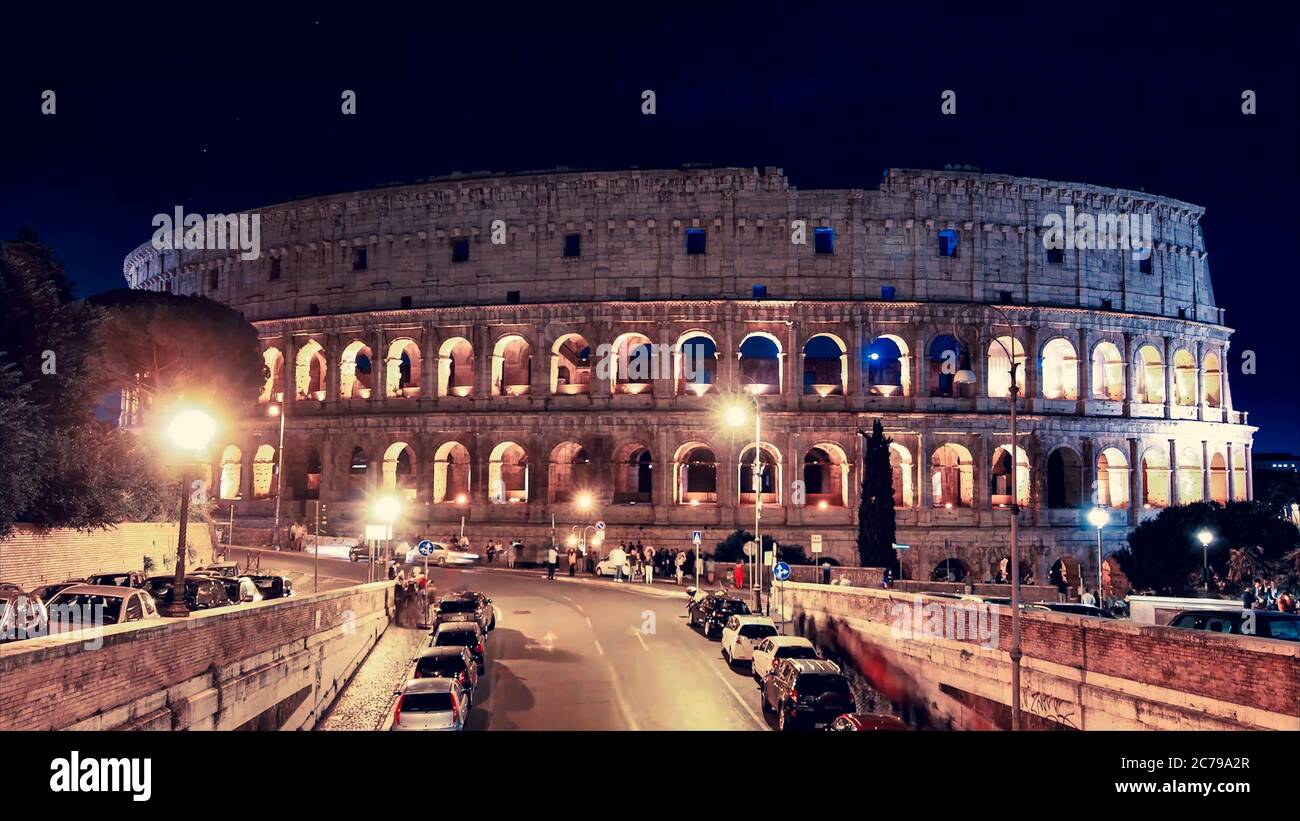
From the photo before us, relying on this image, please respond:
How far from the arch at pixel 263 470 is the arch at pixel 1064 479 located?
148 feet

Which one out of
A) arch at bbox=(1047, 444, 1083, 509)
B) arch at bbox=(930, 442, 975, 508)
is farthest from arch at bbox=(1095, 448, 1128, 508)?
arch at bbox=(930, 442, 975, 508)

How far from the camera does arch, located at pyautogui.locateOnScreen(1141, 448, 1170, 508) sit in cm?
5597

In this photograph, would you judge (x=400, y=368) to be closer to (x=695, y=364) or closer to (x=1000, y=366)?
(x=695, y=364)

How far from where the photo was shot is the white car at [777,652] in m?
21.4

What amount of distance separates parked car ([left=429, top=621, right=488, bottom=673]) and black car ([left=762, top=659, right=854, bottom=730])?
7.74 meters

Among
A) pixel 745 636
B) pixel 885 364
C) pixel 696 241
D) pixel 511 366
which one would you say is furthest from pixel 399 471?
pixel 745 636

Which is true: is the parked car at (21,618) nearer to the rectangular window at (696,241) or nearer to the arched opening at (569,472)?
the arched opening at (569,472)

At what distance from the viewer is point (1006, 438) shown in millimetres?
53219

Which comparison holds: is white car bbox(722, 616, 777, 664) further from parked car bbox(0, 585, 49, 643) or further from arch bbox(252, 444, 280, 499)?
arch bbox(252, 444, 280, 499)

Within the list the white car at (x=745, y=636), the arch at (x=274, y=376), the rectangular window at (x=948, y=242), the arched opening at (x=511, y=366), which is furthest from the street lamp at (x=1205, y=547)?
the arch at (x=274, y=376)

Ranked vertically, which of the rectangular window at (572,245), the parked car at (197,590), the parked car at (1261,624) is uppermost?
the rectangular window at (572,245)

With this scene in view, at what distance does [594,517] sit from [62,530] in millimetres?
27062

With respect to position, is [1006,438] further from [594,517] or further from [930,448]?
[594,517]
